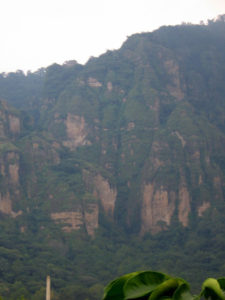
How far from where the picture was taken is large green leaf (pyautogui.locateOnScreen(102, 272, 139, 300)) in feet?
A: 13.1

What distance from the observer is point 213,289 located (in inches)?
146

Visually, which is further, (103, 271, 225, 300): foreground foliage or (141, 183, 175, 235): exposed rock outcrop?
(141, 183, 175, 235): exposed rock outcrop

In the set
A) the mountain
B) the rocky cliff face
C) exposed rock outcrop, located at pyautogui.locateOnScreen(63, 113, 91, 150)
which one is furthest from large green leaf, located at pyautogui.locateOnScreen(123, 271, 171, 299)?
exposed rock outcrop, located at pyautogui.locateOnScreen(63, 113, 91, 150)

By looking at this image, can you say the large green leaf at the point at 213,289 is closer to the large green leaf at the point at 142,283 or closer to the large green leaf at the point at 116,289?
the large green leaf at the point at 142,283

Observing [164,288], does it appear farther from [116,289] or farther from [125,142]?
[125,142]

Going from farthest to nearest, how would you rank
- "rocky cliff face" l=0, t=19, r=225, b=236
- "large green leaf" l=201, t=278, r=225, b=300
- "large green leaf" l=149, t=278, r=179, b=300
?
"rocky cliff face" l=0, t=19, r=225, b=236
"large green leaf" l=149, t=278, r=179, b=300
"large green leaf" l=201, t=278, r=225, b=300

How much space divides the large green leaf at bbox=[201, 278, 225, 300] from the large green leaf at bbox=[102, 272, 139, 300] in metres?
0.54

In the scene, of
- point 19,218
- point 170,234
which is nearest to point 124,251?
point 170,234

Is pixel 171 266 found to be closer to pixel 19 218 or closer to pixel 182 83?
pixel 19 218

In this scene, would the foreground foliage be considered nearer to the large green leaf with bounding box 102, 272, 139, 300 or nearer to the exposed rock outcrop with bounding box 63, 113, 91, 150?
the large green leaf with bounding box 102, 272, 139, 300

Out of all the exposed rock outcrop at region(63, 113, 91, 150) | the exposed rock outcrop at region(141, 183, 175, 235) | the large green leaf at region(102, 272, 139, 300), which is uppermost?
the exposed rock outcrop at region(63, 113, 91, 150)

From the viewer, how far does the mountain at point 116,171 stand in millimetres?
68188

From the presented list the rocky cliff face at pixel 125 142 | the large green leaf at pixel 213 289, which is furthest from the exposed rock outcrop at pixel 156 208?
the large green leaf at pixel 213 289

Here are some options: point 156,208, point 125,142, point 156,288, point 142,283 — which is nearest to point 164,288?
point 156,288
